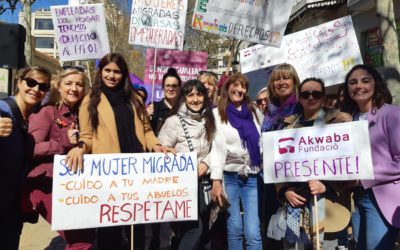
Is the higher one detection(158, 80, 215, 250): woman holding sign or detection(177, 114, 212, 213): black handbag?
detection(158, 80, 215, 250): woman holding sign

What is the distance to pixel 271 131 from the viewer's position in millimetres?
3635

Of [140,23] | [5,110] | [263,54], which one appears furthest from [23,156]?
[263,54]

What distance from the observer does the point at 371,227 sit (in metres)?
3.09

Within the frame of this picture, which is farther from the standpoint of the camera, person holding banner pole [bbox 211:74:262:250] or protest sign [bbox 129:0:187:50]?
protest sign [bbox 129:0:187:50]

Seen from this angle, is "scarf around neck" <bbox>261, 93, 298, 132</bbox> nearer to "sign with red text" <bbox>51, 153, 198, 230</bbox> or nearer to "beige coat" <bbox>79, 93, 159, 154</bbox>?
"sign with red text" <bbox>51, 153, 198, 230</bbox>

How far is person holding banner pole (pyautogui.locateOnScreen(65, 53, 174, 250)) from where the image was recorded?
3.37m

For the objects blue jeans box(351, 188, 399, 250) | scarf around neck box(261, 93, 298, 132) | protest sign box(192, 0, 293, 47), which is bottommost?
blue jeans box(351, 188, 399, 250)

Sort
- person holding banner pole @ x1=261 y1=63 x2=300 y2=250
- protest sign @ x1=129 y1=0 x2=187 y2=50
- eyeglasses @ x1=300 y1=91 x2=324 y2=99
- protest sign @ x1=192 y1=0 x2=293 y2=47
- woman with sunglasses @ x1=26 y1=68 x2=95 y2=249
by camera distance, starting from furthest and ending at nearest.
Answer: protest sign @ x1=129 y1=0 x2=187 y2=50 < protest sign @ x1=192 y1=0 x2=293 y2=47 < person holding banner pole @ x1=261 y1=63 x2=300 y2=250 < eyeglasses @ x1=300 y1=91 x2=324 y2=99 < woman with sunglasses @ x1=26 y1=68 x2=95 y2=249

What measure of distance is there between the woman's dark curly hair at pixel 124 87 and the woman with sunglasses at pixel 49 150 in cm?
27

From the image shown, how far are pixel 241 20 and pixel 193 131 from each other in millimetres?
2843

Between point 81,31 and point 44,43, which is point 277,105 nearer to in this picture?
point 81,31

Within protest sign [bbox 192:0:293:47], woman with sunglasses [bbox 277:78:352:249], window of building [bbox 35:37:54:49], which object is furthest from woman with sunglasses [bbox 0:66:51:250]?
window of building [bbox 35:37:54:49]

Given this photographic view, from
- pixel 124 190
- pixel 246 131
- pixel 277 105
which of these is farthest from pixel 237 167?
pixel 124 190

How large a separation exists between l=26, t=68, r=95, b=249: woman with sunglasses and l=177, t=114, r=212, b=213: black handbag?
969mm
